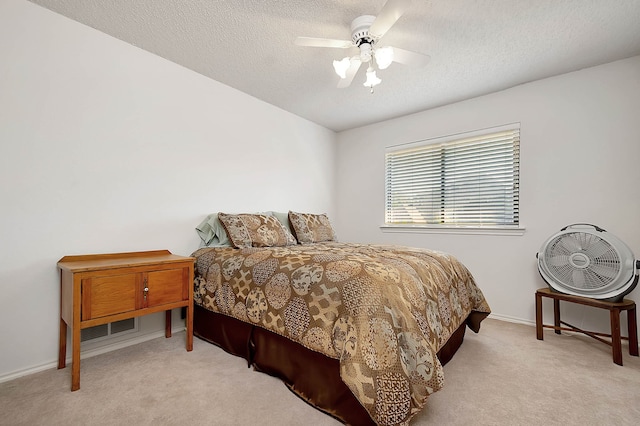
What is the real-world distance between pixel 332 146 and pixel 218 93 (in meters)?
1.95

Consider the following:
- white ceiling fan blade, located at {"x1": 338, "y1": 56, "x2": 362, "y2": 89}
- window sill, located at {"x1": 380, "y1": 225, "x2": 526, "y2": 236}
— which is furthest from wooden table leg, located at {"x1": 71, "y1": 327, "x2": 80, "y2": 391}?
window sill, located at {"x1": 380, "y1": 225, "x2": 526, "y2": 236}

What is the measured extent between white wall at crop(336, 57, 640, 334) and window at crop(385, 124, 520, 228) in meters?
0.12

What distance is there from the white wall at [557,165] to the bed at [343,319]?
90 centimetres

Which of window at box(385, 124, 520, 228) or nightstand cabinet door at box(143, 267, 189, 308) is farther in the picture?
window at box(385, 124, 520, 228)

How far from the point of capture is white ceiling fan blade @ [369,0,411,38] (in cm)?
148

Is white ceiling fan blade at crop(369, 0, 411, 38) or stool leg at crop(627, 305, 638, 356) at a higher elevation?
white ceiling fan blade at crop(369, 0, 411, 38)

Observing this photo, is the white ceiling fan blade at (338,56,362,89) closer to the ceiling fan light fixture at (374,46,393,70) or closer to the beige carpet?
the ceiling fan light fixture at (374,46,393,70)

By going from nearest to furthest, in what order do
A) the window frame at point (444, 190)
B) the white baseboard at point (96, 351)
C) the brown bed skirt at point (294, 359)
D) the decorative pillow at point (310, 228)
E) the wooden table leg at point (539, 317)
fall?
the brown bed skirt at point (294, 359) → the white baseboard at point (96, 351) → the wooden table leg at point (539, 317) → the window frame at point (444, 190) → the decorative pillow at point (310, 228)

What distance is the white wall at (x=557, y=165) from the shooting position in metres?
2.43

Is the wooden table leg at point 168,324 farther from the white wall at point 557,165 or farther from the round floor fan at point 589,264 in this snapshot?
the round floor fan at point 589,264

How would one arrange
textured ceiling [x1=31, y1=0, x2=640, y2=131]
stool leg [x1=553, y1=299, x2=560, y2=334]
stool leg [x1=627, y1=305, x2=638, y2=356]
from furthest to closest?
stool leg [x1=553, y1=299, x2=560, y2=334] < stool leg [x1=627, y1=305, x2=638, y2=356] < textured ceiling [x1=31, y1=0, x2=640, y2=131]

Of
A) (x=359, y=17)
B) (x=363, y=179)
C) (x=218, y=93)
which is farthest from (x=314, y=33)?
(x=363, y=179)

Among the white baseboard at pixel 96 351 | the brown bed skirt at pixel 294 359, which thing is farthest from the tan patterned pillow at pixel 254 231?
the white baseboard at pixel 96 351

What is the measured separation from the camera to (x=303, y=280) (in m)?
1.65
